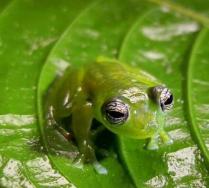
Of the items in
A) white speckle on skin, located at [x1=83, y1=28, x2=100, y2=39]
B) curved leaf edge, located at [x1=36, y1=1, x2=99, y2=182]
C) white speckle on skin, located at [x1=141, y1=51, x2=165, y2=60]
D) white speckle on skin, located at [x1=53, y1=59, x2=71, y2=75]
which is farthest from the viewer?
white speckle on skin, located at [x1=83, y1=28, x2=100, y2=39]

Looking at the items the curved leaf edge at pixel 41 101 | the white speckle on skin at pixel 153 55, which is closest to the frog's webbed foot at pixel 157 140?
the curved leaf edge at pixel 41 101

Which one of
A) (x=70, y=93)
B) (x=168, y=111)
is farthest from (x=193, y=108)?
(x=70, y=93)

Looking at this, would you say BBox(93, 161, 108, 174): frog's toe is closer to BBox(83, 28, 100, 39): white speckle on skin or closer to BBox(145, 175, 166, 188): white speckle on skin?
BBox(145, 175, 166, 188): white speckle on skin

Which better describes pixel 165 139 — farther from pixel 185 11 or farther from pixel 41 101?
pixel 185 11

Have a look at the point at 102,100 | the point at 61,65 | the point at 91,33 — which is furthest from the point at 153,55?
the point at 102,100

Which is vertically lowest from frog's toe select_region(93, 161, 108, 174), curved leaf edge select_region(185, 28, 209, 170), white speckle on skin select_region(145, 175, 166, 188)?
frog's toe select_region(93, 161, 108, 174)

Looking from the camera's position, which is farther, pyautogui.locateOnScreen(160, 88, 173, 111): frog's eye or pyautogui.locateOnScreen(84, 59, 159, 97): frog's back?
pyautogui.locateOnScreen(84, 59, 159, 97): frog's back

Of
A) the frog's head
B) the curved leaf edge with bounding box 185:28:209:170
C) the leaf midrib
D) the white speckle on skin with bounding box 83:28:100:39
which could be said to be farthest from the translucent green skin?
the leaf midrib
